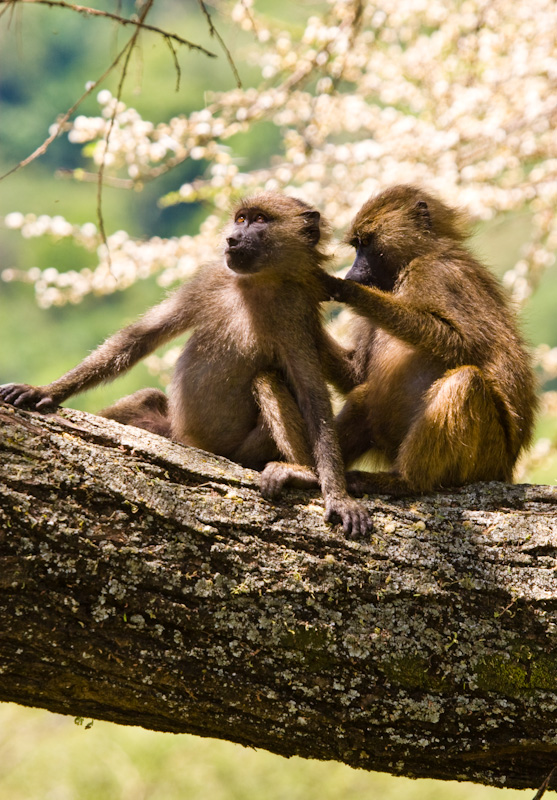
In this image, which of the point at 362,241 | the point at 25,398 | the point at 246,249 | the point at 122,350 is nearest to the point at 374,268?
the point at 362,241

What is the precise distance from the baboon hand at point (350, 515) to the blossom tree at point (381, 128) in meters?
4.07

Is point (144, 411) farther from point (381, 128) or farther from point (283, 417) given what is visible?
point (381, 128)

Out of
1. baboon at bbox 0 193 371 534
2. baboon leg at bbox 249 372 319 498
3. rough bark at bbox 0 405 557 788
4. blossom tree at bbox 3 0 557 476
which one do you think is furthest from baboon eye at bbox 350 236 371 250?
blossom tree at bbox 3 0 557 476

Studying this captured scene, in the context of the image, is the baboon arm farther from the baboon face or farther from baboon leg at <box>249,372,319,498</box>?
baboon leg at <box>249,372,319,498</box>

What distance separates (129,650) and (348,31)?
6194 mm

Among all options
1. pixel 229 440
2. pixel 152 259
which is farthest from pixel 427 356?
pixel 152 259

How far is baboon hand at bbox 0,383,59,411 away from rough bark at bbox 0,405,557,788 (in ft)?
0.74

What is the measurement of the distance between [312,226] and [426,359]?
109cm

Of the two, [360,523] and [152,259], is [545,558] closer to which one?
[360,523]

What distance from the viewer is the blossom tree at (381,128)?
7234 mm

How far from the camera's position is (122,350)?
4.20m

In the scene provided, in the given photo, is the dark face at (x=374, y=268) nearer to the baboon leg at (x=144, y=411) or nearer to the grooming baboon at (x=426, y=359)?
the grooming baboon at (x=426, y=359)

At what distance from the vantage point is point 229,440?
4297mm

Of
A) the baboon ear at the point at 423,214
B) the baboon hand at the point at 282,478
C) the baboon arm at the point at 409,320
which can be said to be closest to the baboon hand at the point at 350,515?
the baboon hand at the point at 282,478
